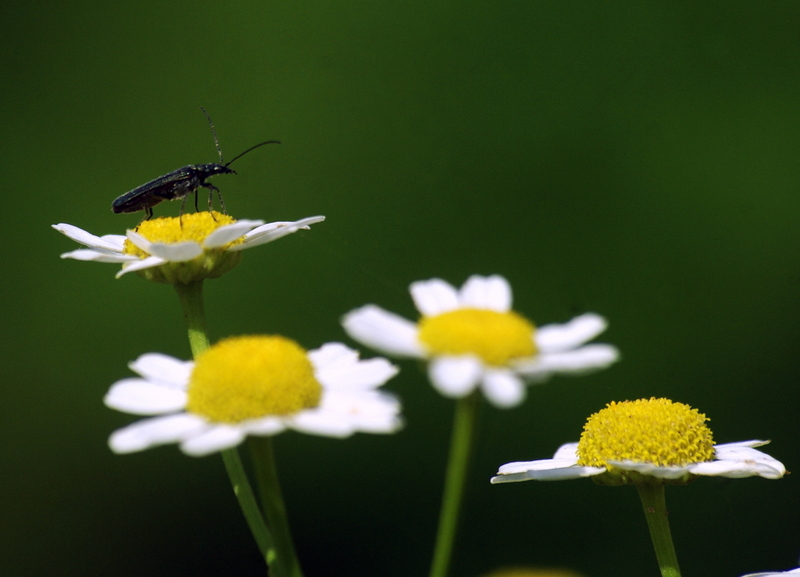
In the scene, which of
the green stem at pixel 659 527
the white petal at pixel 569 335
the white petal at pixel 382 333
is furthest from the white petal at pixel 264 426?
the green stem at pixel 659 527

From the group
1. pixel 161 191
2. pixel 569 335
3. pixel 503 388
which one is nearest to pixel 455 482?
pixel 503 388

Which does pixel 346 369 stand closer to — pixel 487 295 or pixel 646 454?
pixel 487 295

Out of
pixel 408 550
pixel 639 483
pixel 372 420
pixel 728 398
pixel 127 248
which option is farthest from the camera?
pixel 728 398

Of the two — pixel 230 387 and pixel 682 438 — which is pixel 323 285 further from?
pixel 230 387

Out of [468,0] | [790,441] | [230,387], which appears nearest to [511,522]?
[790,441]

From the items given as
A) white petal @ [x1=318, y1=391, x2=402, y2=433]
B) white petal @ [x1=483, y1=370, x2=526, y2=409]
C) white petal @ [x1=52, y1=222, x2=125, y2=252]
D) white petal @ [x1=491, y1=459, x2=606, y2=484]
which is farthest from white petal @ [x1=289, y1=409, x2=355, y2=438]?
white petal @ [x1=52, y1=222, x2=125, y2=252]

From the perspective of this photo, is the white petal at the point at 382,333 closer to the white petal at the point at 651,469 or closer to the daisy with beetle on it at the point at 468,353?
the daisy with beetle on it at the point at 468,353

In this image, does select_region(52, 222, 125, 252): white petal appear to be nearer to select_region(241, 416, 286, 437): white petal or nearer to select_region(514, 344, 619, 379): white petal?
select_region(241, 416, 286, 437): white petal
